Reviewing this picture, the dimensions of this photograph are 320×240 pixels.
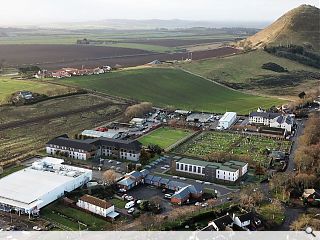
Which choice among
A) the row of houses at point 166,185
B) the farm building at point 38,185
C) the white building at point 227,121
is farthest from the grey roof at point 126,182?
the white building at point 227,121

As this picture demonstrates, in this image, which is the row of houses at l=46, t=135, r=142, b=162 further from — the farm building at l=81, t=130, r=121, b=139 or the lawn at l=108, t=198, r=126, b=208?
the lawn at l=108, t=198, r=126, b=208

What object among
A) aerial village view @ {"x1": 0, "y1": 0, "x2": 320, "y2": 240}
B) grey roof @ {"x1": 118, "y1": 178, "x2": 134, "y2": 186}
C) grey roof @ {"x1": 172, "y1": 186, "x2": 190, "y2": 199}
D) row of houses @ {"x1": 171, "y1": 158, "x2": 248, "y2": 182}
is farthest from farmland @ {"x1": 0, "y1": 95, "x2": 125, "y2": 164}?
grey roof @ {"x1": 172, "y1": 186, "x2": 190, "y2": 199}

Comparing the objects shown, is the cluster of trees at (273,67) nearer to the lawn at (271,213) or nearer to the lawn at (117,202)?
the lawn at (271,213)

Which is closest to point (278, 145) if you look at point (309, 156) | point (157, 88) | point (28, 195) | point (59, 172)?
point (309, 156)

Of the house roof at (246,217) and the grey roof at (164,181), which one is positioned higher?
the house roof at (246,217)

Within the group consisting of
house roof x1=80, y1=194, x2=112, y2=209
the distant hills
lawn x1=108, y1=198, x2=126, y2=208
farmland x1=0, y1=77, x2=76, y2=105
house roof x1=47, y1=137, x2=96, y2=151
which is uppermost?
the distant hills

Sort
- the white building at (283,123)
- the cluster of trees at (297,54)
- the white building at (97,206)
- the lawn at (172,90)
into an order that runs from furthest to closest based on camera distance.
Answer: the cluster of trees at (297,54), the lawn at (172,90), the white building at (283,123), the white building at (97,206)

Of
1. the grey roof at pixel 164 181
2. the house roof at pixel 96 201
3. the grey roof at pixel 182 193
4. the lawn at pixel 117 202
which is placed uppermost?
the house roof at pixel 96 201
